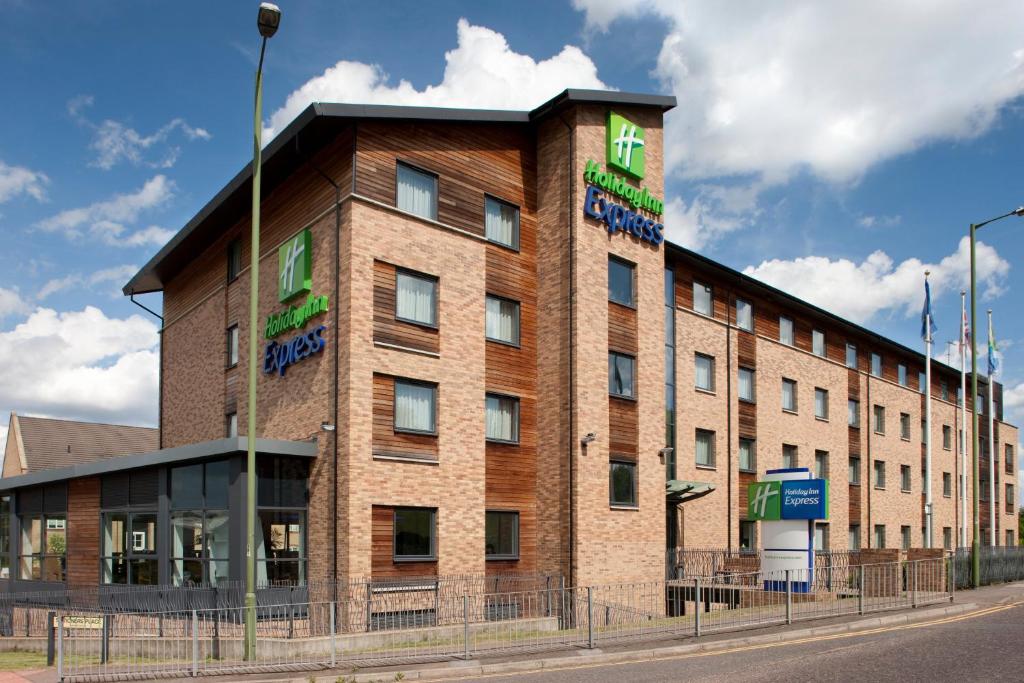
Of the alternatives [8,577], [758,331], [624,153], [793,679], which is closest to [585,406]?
[624,153]

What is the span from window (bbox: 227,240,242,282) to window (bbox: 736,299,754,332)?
17737 mm

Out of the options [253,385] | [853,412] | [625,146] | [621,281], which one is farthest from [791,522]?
[853,412]

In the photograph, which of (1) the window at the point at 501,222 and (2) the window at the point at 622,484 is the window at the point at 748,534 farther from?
(1) the window at the point at 501,222

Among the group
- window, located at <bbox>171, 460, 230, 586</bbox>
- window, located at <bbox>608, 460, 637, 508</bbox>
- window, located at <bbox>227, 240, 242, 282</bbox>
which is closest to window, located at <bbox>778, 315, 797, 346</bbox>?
window, located at <bbox>608, 460, 637, 508</bbox>

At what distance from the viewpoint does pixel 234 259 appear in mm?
28359

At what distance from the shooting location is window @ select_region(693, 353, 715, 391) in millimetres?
32375

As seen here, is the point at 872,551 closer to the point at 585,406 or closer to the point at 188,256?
the point at 585,406

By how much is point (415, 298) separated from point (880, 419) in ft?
98.8

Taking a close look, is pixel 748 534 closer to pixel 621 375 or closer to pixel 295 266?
pixel 621 375

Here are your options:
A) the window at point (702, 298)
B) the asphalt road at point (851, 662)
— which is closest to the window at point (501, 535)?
the asphalt road at point (851, 662)

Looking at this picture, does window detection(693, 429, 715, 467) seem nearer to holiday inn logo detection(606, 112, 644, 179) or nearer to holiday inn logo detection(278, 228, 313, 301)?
holiday inn logo detection(606, 112, 644, 179)

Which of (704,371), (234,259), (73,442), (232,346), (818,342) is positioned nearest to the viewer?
(232,346)

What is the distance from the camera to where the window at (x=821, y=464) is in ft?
128

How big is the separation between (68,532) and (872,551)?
2406 centimetres
